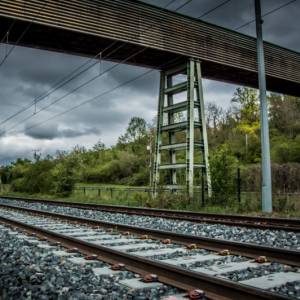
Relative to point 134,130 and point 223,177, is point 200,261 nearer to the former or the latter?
point 223,177

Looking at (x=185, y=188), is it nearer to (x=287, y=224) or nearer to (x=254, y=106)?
(x=287, y=224)

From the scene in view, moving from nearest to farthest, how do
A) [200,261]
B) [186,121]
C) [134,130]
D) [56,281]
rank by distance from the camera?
[56,281]
[200,261]
[186,121]
[134,130]

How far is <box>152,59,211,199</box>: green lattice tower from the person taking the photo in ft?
63.8

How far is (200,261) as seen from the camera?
228 inches

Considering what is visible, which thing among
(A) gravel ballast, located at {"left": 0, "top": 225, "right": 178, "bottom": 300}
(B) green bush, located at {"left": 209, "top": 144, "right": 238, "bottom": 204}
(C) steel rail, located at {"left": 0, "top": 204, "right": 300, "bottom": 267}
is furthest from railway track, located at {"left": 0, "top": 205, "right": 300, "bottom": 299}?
(B) green bush, located at {"left": 209, "top": 144, "right": 238, "bottom": 204}

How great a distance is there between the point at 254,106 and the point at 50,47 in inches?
1702

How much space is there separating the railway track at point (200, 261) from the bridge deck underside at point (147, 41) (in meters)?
10.0

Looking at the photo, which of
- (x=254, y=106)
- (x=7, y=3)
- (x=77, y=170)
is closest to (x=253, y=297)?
(x=7, y=3)

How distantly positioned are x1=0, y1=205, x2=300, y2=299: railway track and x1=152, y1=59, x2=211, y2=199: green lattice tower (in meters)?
10.6

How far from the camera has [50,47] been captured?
1822 cm

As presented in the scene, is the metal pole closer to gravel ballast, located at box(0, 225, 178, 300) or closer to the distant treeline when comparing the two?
the distant treeline

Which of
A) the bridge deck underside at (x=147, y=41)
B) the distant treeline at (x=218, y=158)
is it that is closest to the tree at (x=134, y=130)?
the distant treeline at (x=218, y=158)

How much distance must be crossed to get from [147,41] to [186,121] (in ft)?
14.6

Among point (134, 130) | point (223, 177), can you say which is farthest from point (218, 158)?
point (134, 130)
